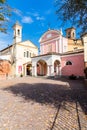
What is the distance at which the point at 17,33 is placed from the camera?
35125mm

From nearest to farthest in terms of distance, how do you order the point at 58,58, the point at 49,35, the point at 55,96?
1. the point at 55,96
2. the point at 58,58
3. the point at 49,35

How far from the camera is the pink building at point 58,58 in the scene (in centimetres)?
2236

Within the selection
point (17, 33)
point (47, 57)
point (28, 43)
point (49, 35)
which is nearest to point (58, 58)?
point (47, 57)

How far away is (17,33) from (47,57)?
1466 centimetres

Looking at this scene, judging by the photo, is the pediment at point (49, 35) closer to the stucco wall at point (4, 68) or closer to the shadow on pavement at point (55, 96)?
the stucco wall at point (4, 68)

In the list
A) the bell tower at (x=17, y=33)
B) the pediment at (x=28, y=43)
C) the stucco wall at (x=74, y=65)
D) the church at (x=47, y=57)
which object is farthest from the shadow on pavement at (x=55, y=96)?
the pediment at (x=28, y=43)

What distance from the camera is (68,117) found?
213 inches

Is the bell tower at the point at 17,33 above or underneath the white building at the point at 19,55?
above

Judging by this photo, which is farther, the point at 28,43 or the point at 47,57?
the point at 28,43

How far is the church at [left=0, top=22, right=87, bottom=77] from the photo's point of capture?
22.8 meters

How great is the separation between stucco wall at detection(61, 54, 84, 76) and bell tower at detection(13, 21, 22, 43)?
15.6 meters

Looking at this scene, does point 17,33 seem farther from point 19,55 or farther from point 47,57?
point 47,57

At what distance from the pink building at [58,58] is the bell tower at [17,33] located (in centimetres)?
652


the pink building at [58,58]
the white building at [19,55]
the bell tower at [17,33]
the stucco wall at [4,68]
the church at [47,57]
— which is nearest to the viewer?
the pink building at [58,58]
